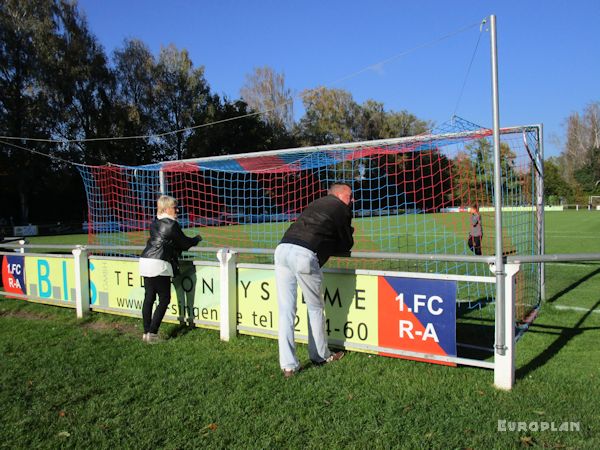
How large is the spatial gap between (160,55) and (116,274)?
4087cm

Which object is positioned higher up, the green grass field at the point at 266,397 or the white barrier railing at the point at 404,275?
the white barrier railing at the point at 404,275

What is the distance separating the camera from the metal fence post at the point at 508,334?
4051 millimetres

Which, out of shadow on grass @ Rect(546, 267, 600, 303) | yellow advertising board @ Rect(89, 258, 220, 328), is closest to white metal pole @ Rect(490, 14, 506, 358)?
yellow advertising board @ Rect(89, 258, 220, 328)

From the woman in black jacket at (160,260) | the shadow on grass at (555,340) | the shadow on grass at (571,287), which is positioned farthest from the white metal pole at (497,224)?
the shadow on grass at (571,287)

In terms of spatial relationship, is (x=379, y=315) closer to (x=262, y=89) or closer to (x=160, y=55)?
(x=160, y=55)

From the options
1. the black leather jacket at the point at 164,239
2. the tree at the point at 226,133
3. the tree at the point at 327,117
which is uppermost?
the tree at the point at 327,117

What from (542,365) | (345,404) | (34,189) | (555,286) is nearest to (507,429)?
(345,404)

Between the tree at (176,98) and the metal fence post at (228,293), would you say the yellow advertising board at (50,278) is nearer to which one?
the metal fence post at (228,293)

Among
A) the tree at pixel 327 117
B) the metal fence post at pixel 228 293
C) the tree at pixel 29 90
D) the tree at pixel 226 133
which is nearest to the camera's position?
the metal fence post at pixel 228 293

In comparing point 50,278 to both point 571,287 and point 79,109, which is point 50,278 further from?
point 79,109

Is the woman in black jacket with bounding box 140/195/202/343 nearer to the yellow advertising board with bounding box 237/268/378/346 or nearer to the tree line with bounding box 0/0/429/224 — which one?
the yellow advertising board with bounding box 237/268/378/346

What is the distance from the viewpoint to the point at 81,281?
23.2 feet

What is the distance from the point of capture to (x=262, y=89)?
6322 centimetres

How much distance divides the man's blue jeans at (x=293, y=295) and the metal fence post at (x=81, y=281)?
3.81 meters
